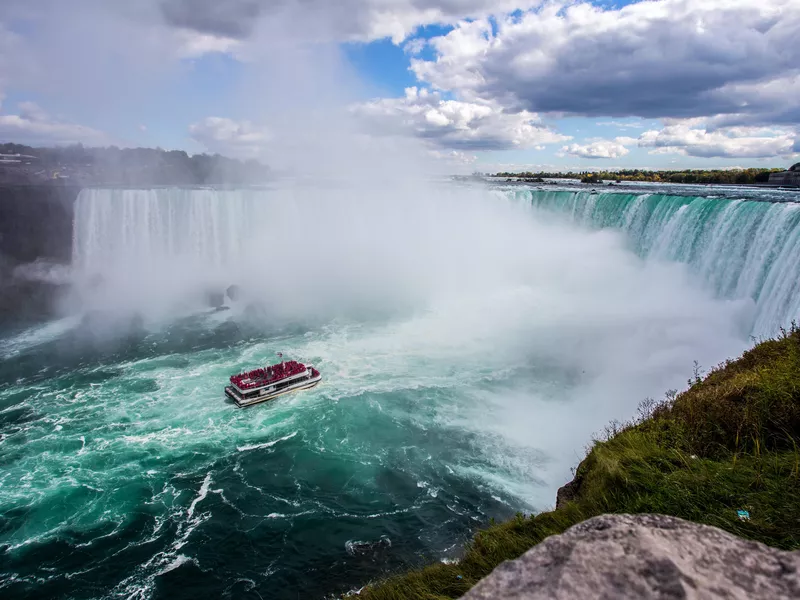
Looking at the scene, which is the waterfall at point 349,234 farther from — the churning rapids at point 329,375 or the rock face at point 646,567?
the rock face at point 646,567

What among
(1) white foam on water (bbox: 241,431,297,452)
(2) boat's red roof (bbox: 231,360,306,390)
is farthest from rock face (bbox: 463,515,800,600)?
(2) boat's red roof (bbox: 231,360,306,390)

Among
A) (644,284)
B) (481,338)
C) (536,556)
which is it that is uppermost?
(536,556)

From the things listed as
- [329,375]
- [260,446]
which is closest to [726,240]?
[329,375]

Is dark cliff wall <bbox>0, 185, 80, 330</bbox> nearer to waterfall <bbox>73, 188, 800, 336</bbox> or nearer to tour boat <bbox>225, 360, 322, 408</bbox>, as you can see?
waterfall <bbox>73, 188, 800, 336</bbox>

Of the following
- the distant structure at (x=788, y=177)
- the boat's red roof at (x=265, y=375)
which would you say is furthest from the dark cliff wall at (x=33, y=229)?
the distant structure at (x=788, y=177)

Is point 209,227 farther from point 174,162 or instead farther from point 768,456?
point 768,456

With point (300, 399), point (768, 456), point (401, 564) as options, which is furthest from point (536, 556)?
point (300, 399)
